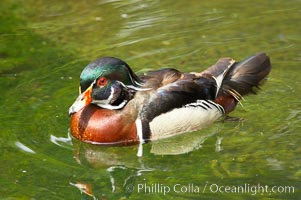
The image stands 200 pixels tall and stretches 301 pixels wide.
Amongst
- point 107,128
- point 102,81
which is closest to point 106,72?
point 102,81

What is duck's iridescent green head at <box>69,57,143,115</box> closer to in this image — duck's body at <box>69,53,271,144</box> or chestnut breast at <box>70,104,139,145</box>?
duck's body at <box>69,53,271,144</box>

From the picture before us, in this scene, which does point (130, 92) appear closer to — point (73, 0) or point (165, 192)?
point (165, 192)

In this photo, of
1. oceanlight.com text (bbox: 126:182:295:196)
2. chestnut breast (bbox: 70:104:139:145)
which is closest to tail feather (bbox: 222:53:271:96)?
chestnut breast (bbox: 70:104:139:145)

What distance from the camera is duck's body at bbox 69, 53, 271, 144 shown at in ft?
29.8

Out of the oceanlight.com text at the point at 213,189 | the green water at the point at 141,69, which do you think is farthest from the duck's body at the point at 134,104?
the oceanlight.com text at the point at 213,189

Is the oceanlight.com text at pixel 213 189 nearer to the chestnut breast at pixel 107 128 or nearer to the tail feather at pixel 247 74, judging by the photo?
the chestnut breast at pixel 107 128

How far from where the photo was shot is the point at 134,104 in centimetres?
917

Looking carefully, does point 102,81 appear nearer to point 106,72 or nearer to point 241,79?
point 106,72

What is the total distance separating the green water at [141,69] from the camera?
820 cm

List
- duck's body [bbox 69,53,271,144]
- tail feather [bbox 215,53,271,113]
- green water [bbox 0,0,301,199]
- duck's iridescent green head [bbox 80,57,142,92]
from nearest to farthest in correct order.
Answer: green water [bbox 0,0,301,199] < duck's iridescent green head [bbox 80,57,142,92] < duck's body [bbox 69,53,271,144] < tail feather [bbox 215,53,271,113]

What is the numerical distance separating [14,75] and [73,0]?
9.89 ft

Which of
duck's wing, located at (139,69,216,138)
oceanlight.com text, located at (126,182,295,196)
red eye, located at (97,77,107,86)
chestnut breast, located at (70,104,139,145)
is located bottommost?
oceanlight.com text, located at (126,182,295,196)

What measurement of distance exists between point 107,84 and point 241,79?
69.9 inches

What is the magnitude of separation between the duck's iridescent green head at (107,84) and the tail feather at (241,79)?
113cm
